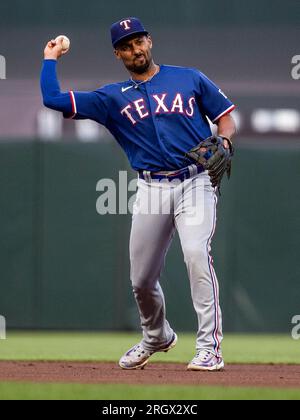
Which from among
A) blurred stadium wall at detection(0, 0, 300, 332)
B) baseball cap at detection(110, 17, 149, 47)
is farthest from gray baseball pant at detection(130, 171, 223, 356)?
blurred stadium wall at detection(0, 0, 300, 332)

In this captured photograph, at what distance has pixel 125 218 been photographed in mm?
10531

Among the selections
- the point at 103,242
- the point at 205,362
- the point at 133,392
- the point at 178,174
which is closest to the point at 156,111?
the point at 178,174

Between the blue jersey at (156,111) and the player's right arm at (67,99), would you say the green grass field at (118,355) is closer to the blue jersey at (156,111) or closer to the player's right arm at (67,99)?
the blue jersey at (156,111)

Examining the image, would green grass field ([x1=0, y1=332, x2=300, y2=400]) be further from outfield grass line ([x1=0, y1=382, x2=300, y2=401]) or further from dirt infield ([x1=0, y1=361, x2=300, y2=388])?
dirt infield ([x1=0, y1=361, x2=300, y2=388])

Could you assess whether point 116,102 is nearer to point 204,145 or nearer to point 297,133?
point 204,145

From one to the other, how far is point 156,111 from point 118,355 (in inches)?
89.9

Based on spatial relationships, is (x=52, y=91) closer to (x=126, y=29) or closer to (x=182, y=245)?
(x=126, y=29)

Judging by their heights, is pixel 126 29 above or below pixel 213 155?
above

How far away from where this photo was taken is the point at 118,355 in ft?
25.7

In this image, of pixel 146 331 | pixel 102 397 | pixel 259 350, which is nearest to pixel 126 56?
pixel 146 331

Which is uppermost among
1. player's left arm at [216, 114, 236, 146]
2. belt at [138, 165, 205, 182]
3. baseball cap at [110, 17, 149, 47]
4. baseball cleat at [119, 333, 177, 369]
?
baseball cap at [110, 17, 149, 47]

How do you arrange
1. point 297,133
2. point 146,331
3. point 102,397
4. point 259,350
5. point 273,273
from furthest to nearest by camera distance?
point 297,133 → point 273,273 → point 259,350 → point 146,331 → point 102,397

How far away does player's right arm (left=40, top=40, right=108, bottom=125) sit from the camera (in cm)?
628

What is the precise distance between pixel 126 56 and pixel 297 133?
7.81 m
